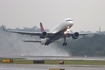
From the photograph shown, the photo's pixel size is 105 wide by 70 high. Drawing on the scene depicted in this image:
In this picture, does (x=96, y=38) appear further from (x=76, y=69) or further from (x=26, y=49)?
(x=76, y=69)

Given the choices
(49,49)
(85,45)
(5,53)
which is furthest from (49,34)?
(85,45)

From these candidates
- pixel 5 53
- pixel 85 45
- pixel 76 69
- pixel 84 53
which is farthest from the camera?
pixel 85 45

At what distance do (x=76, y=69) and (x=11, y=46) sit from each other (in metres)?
56.7

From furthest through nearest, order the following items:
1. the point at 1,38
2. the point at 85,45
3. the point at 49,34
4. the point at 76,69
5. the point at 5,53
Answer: the point at 85,45
the point at 1,38
the point at 5,53
the point at 49,34
the point at 76,69

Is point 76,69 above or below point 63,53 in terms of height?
above

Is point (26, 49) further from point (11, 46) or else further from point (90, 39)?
point (90, 39)

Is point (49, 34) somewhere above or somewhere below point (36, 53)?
above

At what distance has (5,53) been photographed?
104062mm

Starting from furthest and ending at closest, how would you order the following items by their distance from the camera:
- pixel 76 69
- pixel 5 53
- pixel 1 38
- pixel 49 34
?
1. pixel 1 38
2. pixel 5 53
3. pixel 49 34
4. pixel 76 69

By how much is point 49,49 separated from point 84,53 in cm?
1012

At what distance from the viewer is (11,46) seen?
111 meters

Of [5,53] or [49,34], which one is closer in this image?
[49,34]

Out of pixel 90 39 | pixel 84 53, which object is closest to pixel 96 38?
pixel 90 39

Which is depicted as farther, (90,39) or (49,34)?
(90,39)
